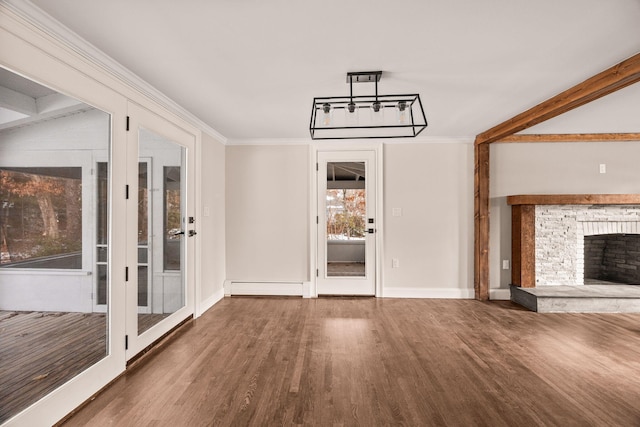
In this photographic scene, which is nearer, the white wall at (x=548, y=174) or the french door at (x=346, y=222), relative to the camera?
the white wall at (x=548, y=174)

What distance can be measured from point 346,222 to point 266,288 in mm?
1502

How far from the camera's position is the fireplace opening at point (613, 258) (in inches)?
181

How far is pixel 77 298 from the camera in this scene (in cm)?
213

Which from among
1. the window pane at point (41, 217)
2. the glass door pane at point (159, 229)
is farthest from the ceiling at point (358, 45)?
the window pane at point (41, 217)

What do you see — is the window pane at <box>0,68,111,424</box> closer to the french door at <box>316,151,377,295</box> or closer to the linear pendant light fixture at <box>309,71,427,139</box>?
the linear pendant light fixture at <box>309,71,427,139</box>

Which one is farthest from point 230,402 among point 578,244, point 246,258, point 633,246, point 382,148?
point 633,246

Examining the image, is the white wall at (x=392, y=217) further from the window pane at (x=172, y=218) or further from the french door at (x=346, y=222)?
the window pane at (x=172, y=218)

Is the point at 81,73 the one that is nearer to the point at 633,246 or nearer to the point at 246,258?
the point at 246,258

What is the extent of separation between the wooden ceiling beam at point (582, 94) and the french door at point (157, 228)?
3653 millimetres

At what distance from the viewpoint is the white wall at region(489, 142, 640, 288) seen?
442 cm

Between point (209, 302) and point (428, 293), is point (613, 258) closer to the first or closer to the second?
point (428, 293)

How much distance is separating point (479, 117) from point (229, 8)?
3.02 m

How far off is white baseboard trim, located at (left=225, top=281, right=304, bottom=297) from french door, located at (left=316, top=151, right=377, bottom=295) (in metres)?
0.34

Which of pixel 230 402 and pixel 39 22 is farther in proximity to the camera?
pixel 230 402
